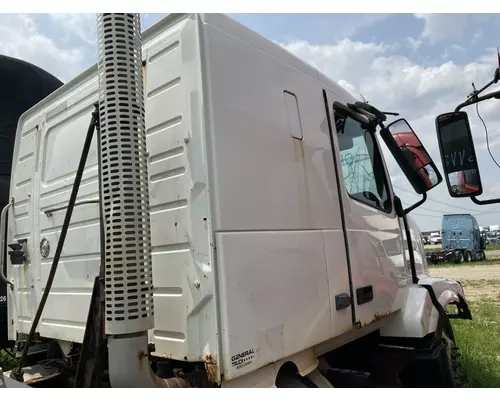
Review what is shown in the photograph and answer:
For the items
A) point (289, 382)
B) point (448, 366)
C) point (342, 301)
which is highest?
point (342, 301)

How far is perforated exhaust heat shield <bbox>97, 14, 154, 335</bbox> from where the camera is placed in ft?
6.15

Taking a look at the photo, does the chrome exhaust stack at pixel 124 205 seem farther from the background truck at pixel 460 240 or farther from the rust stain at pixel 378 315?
the background truck at pixel 460 240

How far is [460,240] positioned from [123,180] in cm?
2972

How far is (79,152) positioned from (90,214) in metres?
0.41

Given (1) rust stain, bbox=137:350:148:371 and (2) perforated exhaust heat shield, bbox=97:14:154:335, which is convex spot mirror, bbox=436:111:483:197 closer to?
(2) perforated exhaust heat shield, bbox=97:14:154:335

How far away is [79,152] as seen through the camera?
9.17ft

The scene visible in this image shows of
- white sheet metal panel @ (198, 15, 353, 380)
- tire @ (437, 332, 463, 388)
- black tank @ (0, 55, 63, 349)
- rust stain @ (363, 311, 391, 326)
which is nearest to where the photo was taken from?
white sheet metal panel @ (198, 15, 353, 380)

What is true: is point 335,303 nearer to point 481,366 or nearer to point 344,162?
point 344,162

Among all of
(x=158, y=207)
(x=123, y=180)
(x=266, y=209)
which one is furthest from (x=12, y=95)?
(x=266, y=209)

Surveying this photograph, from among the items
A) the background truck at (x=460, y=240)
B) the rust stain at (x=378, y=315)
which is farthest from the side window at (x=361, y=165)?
the background truck at (x=460, y=240)

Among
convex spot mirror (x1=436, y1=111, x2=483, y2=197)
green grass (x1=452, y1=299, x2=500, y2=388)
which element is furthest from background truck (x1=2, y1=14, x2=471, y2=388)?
green grass (x1=452, y1=299, x2=500, y2=388)

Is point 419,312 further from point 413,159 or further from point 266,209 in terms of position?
point 266,209

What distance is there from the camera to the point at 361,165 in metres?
3.34

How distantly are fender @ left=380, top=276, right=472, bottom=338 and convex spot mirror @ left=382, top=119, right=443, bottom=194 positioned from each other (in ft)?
2.51
